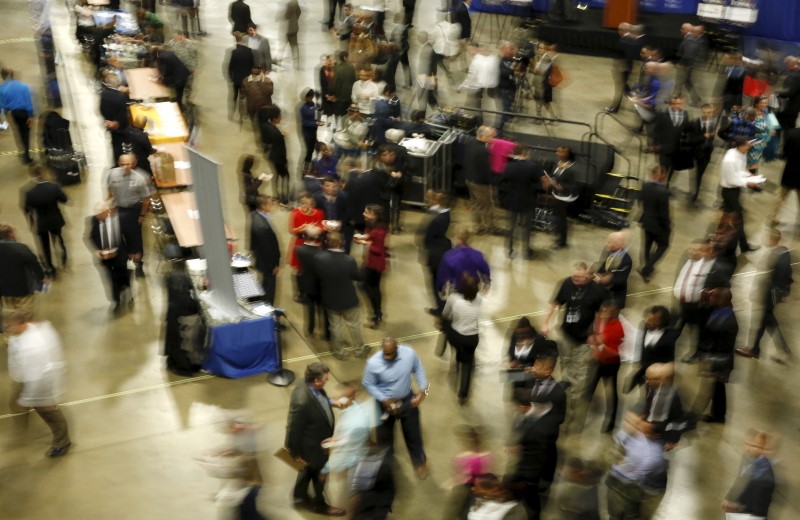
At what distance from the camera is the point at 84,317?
40.0ft

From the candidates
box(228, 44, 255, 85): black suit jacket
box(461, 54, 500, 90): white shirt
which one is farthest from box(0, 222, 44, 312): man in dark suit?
box(461, 54, 500, 90): white shirt

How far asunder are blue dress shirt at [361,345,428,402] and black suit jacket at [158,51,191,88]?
9554mm

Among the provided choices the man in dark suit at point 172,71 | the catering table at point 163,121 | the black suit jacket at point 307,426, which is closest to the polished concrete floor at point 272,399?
the black suit jacket at point 307,426

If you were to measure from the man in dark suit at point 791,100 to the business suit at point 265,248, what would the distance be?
9452mm

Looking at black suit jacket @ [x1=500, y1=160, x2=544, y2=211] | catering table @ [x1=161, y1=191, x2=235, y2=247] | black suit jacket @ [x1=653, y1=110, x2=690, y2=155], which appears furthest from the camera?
black suit jacket @ [x1=653, y1=110, x2=690, y2=155]

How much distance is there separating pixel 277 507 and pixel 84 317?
4.34 metres

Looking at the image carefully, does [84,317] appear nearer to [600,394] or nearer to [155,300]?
[155,300]

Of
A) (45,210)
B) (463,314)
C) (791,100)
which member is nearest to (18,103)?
(45,210)

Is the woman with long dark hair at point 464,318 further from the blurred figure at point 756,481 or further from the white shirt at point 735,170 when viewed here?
the white shirt at point 735,170

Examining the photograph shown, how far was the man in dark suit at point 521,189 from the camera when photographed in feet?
42.5

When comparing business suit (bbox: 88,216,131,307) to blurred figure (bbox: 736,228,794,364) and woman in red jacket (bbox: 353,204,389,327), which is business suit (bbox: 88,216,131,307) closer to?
woman in red jacket (bbox: 353,204,389,327)

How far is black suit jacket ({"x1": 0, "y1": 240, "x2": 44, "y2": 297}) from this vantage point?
11070 millimetres

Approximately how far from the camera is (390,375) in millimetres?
8961

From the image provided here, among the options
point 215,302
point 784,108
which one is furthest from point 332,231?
point 784,108
